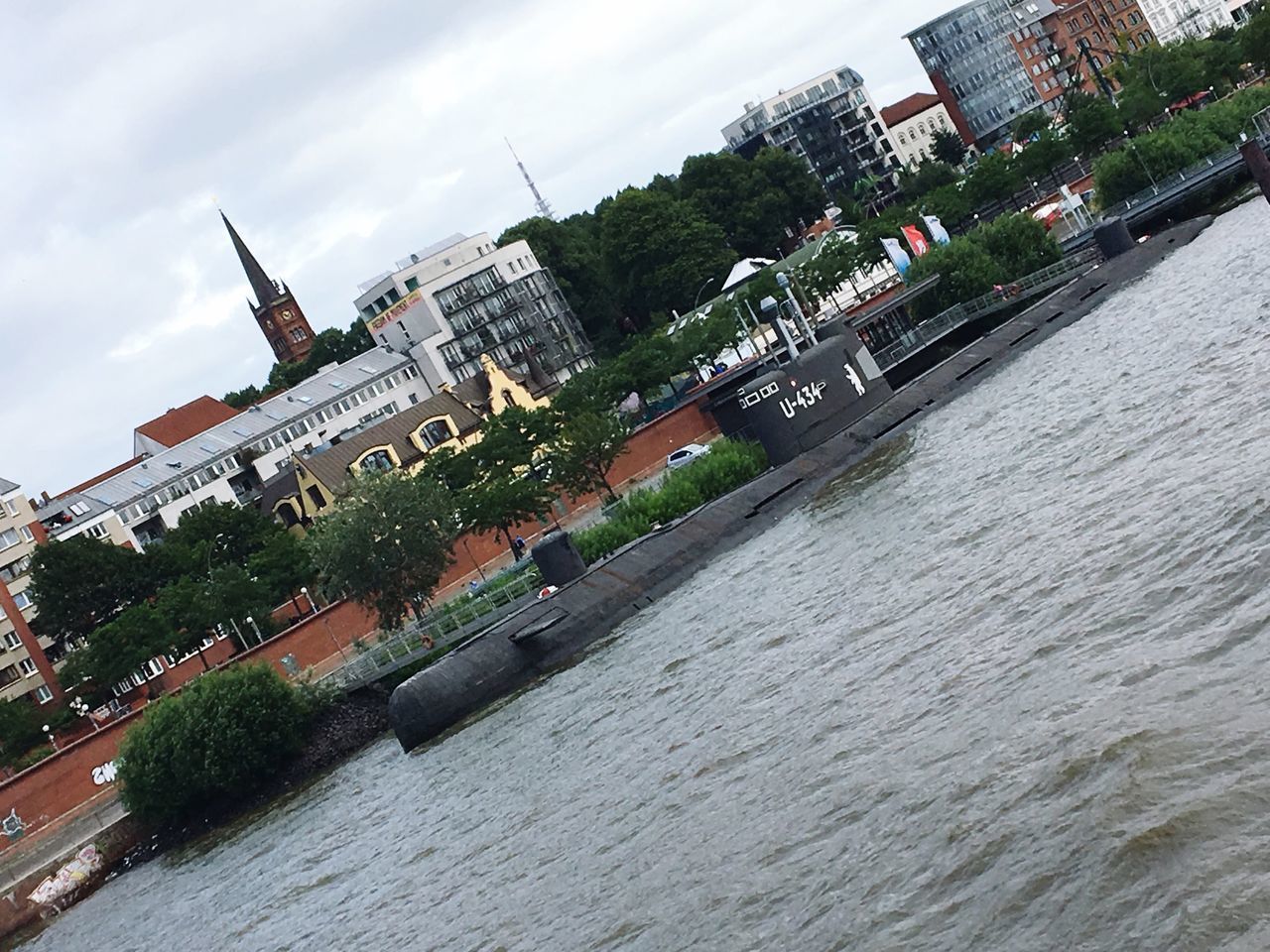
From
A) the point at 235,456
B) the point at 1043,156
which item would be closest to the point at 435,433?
the point at 235,456

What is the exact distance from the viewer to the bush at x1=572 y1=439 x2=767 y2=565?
1757 inches

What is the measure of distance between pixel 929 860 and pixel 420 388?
3797 inches

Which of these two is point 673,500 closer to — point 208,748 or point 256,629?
point 208,748

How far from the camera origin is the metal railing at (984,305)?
5484cm

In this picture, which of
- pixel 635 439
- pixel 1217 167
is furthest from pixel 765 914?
pixel 1217 167

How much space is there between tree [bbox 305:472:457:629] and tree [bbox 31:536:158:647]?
1161 inches

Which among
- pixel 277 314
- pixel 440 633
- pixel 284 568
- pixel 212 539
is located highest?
pixel 277 314

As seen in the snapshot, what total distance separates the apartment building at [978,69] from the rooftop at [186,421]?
86211 mm

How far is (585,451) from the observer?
54.4m

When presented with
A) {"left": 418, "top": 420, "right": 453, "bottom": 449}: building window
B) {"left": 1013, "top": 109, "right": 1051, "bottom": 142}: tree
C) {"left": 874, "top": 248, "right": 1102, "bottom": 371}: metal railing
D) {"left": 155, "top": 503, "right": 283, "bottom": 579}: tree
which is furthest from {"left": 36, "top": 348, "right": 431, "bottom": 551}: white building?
{"left": 874, "top": 248, "right": 1102, "bottom": 371}: metal railing

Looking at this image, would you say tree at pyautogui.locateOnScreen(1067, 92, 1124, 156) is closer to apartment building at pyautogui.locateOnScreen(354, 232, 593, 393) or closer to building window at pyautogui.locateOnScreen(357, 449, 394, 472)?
apartment building at pyautogui.locateOnScreen(354, 232, 593, 393)

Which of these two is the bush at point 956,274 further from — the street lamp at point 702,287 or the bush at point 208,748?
the street lamp at point 702,287

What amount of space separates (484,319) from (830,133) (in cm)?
5521

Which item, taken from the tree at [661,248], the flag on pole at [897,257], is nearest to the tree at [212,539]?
the flag on pole at [897,257]
